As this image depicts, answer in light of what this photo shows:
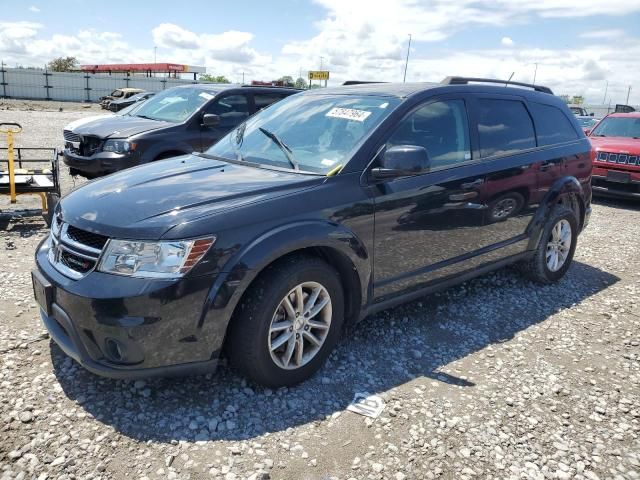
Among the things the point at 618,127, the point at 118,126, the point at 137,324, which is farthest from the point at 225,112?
the point at 618,127

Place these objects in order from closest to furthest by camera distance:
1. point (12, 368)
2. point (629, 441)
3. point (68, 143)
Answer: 1. point (629, 441)
2. point (12, 368)
3. point (68, 143)

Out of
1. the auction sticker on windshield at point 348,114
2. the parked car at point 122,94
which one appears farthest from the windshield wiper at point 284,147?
the parked car at point 122,94

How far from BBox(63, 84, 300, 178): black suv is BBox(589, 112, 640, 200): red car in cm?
601

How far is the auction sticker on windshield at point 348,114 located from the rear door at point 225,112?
157 inches

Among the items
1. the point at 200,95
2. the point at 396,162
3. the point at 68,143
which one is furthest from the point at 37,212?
the point at 396,162

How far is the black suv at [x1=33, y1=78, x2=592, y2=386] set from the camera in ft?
8.37

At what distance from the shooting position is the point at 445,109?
386 centimetres

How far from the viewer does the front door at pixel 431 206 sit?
337 centimetres

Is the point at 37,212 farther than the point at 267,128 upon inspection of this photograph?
Yes

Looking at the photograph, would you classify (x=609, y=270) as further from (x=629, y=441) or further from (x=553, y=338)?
(x=629, y=441)

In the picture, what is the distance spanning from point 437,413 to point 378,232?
115 cm

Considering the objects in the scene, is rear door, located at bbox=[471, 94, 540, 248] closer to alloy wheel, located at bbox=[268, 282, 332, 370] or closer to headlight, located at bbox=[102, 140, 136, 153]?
alloy wheel, located at bbox=[268, 282, 332, 370]

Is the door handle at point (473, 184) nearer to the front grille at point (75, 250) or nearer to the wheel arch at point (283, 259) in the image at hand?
the wheel arch at point (283, 259)

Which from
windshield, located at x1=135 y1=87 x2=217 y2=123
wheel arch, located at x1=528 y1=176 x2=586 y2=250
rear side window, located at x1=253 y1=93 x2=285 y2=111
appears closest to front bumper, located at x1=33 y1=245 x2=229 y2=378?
wheel arch, located at x1=528 y1=176 x2=586 y2=250
